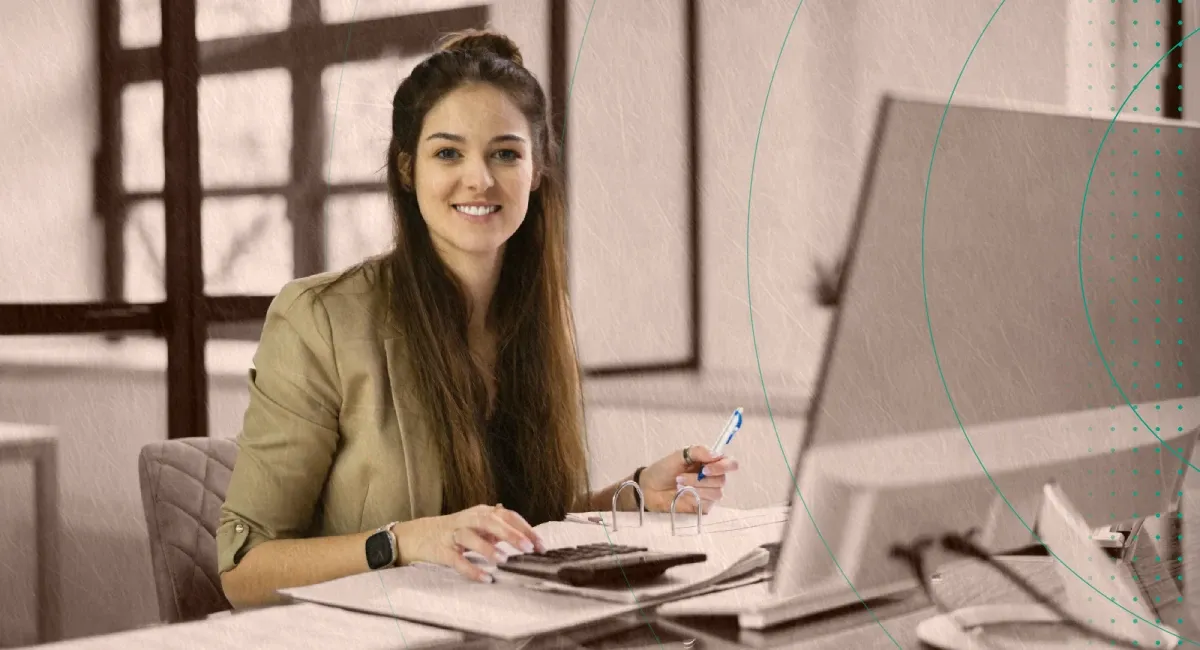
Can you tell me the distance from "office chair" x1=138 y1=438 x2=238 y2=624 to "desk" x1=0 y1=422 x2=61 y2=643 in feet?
1.33

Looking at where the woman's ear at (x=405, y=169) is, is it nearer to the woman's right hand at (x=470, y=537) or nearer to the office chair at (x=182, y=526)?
the woman's right hand at (x=470, y=537)

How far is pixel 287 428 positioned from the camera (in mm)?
822

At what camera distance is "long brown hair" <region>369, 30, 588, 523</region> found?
75 centimetres

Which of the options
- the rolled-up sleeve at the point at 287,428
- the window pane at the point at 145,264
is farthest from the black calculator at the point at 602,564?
the window pane at the point at 145,264

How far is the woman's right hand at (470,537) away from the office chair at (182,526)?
37cm

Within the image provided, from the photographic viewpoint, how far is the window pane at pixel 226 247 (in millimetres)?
1294

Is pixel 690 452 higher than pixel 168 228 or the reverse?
the reverse

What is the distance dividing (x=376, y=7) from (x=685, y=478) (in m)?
0.53

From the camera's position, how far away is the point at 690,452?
690 millimetres

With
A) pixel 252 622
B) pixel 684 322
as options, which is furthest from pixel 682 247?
pixel 252 622

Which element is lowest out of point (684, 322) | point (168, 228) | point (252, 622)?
point (252, 622)

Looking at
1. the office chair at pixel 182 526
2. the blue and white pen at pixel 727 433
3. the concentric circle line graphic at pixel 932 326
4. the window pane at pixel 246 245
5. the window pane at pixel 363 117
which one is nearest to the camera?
the concentric circle line graphic at pixel 932 326

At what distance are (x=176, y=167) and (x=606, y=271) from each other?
93 cm

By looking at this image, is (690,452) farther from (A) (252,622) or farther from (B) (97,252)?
(B) (97,252)
